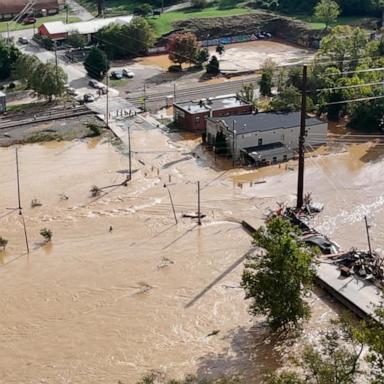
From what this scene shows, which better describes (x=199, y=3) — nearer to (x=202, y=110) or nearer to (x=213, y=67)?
(x=213, y=67)

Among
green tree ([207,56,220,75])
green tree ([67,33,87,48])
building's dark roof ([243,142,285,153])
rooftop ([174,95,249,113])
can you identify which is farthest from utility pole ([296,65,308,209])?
green tree ([67,33,87,48])

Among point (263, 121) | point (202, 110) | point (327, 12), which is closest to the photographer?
point (263, 121)

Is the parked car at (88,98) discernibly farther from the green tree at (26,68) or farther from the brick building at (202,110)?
the brick building at (202,110)

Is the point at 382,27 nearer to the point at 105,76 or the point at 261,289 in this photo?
the point at 105,76

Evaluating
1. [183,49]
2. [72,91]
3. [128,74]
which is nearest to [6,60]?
[72,91]

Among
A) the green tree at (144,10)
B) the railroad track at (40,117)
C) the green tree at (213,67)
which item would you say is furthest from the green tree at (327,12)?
the railroad track at (40,117)

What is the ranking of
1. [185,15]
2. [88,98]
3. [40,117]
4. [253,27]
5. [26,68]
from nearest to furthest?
[40,117] → [88,98] → [26,68] → [253,27] → [185,15]

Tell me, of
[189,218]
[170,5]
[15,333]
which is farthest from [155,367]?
[170,5]
